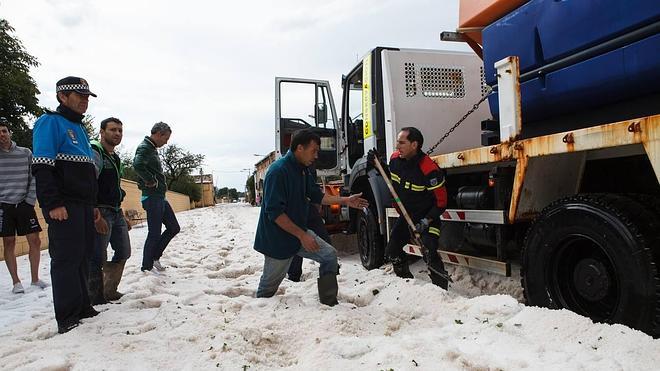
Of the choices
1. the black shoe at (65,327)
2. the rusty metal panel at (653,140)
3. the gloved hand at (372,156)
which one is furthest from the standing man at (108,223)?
the rusty metal panel at (653,140)

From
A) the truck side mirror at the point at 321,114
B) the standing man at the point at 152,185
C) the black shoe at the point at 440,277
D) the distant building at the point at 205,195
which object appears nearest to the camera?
the black shoe at the point at 440,277

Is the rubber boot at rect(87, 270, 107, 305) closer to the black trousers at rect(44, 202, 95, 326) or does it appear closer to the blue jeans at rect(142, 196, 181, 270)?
the black trousers at rect(44, 202, 95, 326)

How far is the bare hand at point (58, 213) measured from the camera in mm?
3182

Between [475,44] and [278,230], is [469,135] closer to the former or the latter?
[475,44]

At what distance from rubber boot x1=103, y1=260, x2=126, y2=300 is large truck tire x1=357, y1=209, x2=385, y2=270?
110 inches

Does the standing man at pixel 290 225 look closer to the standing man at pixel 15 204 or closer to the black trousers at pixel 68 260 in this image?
the black trousers at pixel 68 260

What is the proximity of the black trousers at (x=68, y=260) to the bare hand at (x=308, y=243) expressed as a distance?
1.65 metres

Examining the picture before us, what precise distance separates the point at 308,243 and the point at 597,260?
6.76 ft

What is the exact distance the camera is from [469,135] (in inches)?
207

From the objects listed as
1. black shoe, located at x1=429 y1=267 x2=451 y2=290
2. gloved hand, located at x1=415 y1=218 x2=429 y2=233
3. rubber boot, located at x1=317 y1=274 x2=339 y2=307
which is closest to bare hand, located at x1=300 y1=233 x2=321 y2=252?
rubber boot, located at x1=317 y1=274 x2=339 y2=307

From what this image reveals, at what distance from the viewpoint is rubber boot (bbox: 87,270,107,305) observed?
3.97 m

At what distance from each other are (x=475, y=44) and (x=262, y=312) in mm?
3061

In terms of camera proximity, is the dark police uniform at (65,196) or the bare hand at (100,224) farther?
the bare hand at (100,224)

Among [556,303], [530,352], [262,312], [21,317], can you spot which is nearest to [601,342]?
[530,352]
